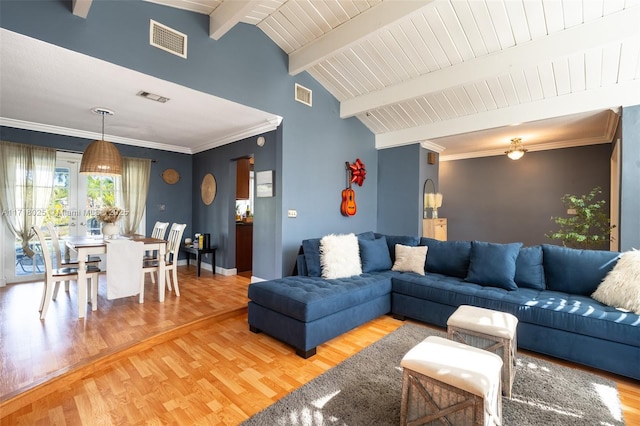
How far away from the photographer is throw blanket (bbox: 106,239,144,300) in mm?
3242

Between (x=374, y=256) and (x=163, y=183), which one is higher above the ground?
(x=163, y=183)

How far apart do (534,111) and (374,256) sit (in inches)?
113

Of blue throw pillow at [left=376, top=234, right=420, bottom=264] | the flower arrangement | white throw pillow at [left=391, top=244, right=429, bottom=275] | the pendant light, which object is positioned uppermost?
the pendant light

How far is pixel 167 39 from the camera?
291 cm

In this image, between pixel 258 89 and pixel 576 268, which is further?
pixel 258 89

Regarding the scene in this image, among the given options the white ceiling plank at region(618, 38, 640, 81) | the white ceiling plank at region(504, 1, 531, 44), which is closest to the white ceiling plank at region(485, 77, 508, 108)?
the white ceiling plank at region(504, 1, 531, 44)

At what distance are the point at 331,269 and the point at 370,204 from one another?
2569 millimetres

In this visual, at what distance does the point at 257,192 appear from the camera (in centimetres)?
443

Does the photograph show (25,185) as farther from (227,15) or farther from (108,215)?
(227,15)

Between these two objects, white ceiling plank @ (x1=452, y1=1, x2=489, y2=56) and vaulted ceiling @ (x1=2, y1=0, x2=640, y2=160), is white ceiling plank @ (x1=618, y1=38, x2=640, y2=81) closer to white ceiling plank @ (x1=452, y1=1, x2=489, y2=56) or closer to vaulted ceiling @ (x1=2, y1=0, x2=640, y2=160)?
vaulted ceiling @ (x1=2, y1=0, x2=640, y2=160)

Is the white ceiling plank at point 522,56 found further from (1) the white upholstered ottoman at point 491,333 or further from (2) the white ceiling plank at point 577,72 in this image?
(1) the white upholstered ottoman at point 491,333

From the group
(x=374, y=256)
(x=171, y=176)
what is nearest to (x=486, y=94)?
(x=374, y=256)

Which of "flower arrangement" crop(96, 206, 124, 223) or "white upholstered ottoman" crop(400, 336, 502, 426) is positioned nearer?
"white upholstered ottoman" crop(400, 336, 502, 426)

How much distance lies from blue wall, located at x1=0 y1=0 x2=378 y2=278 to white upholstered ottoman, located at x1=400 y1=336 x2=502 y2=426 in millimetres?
2701
